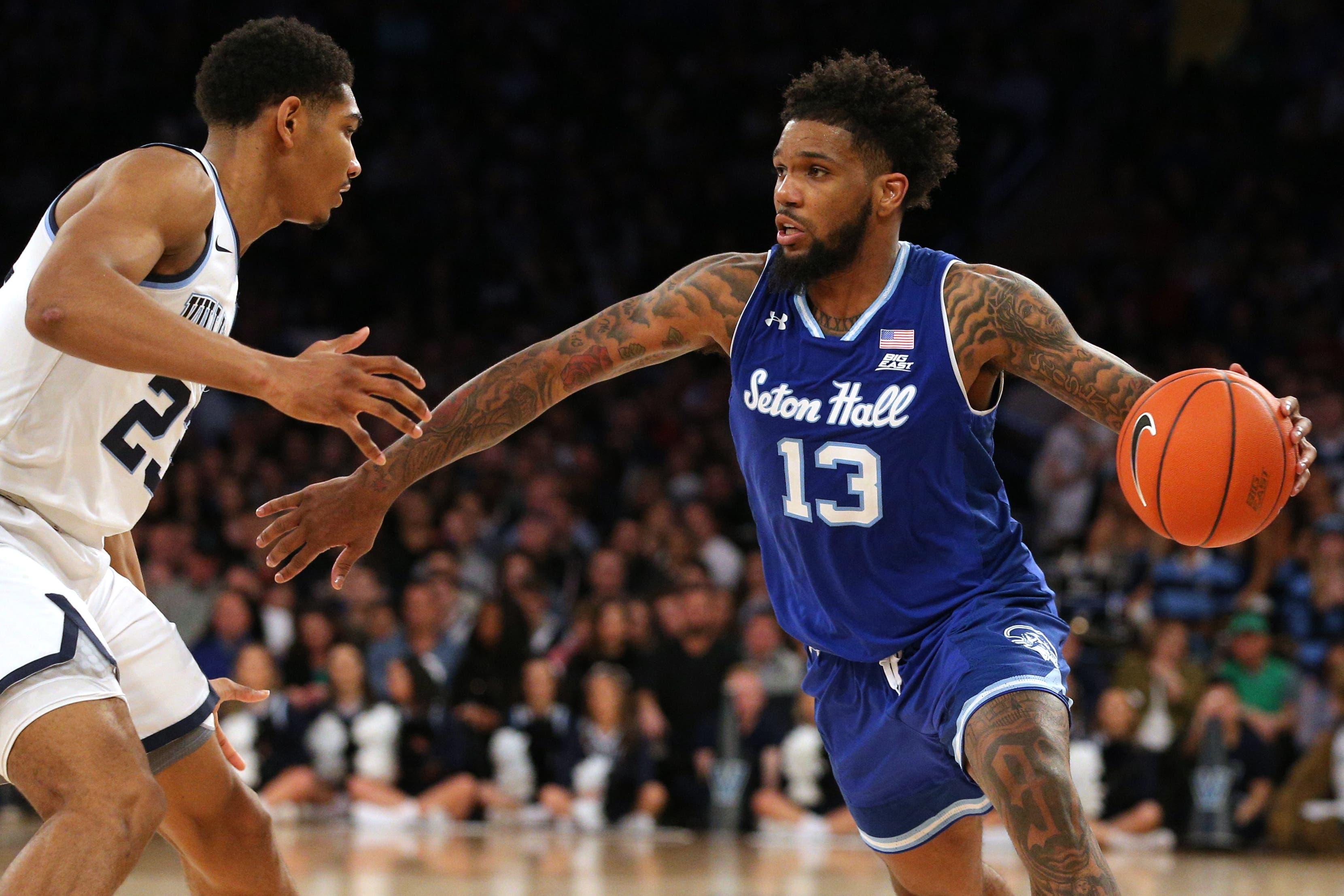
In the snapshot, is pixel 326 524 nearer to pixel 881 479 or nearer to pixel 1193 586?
pixel 881 479

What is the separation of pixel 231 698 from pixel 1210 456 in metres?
2.50

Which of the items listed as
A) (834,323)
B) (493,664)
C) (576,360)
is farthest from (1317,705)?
(576,360)

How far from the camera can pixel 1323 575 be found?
939cm

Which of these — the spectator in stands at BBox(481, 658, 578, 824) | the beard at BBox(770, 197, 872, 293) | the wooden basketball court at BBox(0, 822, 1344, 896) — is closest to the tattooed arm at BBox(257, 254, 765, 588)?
the beard at BBox(770, 197, 872, 293)

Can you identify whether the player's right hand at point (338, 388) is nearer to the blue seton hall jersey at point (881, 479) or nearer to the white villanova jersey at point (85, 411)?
the white villanova jersey at point (85, 411)

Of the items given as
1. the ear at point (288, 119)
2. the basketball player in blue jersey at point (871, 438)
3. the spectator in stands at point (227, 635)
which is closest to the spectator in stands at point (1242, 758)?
the basketball player in blue jersey at point (871, 438)

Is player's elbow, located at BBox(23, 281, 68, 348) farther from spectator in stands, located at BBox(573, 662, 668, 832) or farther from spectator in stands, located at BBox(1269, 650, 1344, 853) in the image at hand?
spectator in stands, located at BBox(1269, 650, 1344, 853)

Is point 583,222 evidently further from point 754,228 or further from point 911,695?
point 911,695

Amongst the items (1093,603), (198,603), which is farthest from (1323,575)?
(198,603)

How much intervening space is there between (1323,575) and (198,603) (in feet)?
24.8

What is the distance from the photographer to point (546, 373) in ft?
13.5

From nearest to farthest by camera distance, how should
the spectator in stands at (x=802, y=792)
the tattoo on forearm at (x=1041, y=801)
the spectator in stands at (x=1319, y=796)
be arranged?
the tattoo on forearm at (x=1041, y=801)
the spectator in stands at (x=1319, y=796)
the spectator in stands at (x=802, y=792)

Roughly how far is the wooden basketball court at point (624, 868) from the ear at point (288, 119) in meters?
4.16

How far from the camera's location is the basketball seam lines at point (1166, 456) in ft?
12.1
